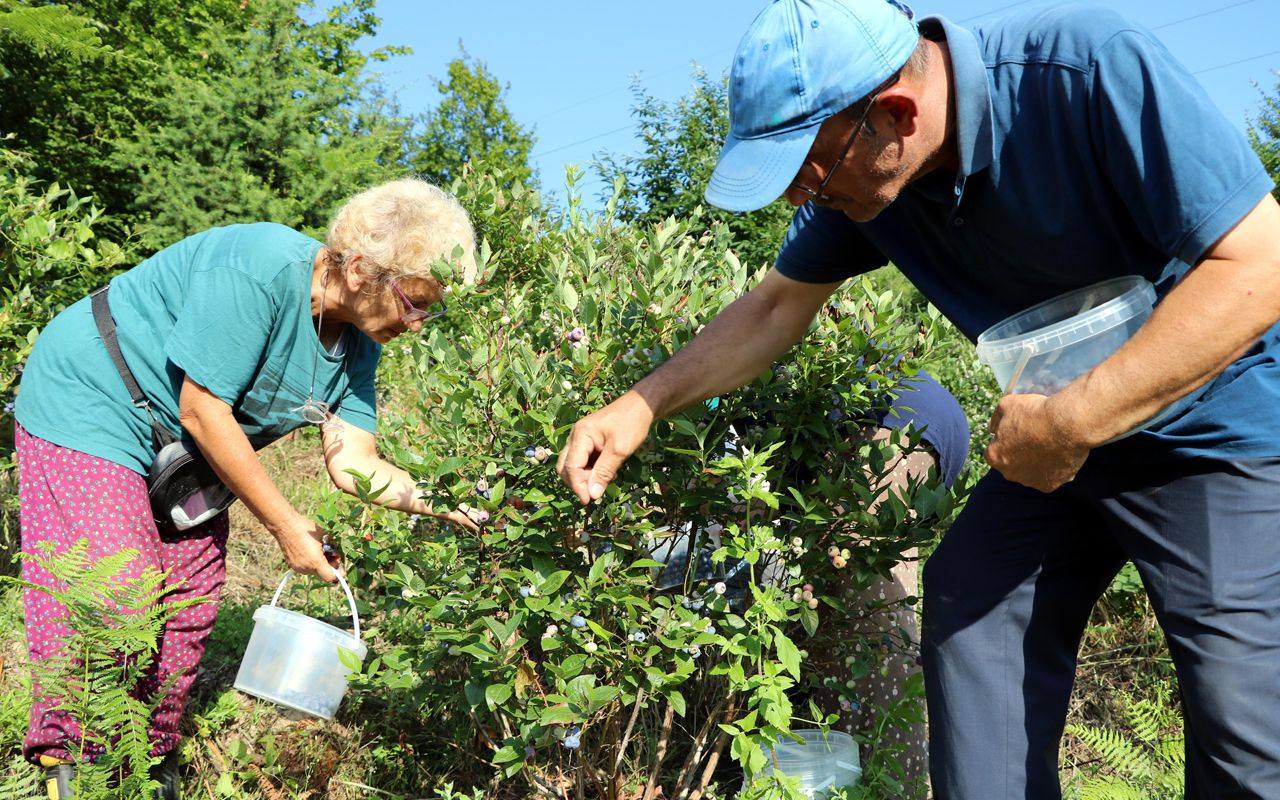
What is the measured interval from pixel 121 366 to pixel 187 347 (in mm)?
279

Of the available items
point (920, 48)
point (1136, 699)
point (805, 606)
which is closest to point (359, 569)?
point (805, 606)

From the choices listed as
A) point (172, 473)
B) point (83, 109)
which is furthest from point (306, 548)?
point (83, 109)

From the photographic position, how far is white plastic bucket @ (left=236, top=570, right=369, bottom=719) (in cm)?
220

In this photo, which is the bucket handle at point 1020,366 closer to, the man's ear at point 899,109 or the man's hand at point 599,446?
the man's ear at point 899,109

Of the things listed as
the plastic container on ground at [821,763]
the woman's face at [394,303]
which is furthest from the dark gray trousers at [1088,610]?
the woman's face at [394,303]

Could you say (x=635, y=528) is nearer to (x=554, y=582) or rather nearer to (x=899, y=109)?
(x=554, y=582)

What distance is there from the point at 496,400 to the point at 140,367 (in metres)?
1.08

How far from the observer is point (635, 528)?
2.08 m

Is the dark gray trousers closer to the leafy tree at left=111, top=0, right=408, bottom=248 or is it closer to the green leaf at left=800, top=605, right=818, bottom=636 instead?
the green leaf at left=800, top=605, right=818, bottom=636

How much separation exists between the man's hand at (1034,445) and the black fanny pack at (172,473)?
2009mm

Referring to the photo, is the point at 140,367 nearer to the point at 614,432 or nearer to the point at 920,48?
the point at 614,432

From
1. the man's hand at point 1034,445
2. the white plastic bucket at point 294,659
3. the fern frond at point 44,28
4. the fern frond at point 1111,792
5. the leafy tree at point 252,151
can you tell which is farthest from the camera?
the leafy tree at point 252,151

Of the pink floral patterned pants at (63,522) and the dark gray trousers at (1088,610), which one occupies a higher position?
the pink floral patterned pants at (63,522)

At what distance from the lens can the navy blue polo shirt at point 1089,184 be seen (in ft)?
4.46
